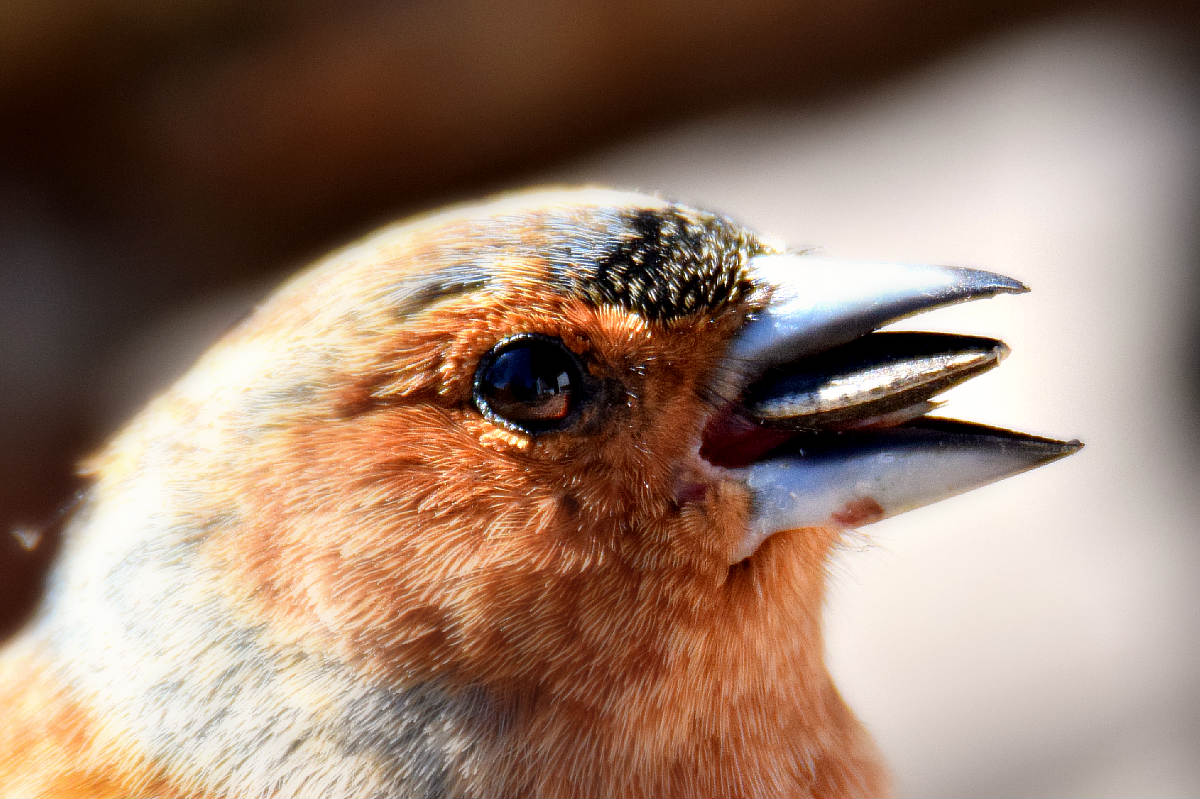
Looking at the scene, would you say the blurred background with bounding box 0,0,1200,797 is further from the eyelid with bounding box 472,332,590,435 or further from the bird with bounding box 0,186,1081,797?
the eyelid with bounding box 472,332,590,435

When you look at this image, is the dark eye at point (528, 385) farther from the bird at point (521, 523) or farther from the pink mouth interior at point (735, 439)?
the pink mouth interior at point (735, 439)

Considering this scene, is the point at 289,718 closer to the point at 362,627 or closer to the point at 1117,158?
the point at 362,627

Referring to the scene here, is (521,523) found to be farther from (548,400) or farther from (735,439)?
(735,439)

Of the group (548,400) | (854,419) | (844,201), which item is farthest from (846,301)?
(844,201)

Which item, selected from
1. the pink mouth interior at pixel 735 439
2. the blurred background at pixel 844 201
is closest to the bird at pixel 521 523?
the pink mouth interior at pixel 735 439

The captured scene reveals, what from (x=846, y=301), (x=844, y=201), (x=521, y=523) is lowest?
(x=521, y=523)

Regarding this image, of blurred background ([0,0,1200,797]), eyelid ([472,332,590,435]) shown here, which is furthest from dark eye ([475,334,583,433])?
blurred background ([0,0,1200,797])

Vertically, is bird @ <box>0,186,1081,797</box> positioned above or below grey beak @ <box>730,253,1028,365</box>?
below
